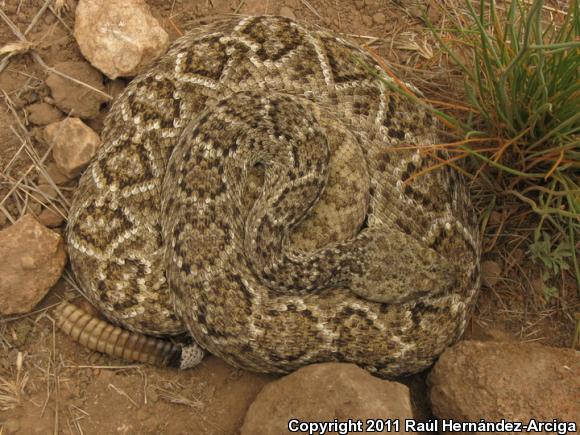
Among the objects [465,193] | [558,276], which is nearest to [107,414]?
[465,193]

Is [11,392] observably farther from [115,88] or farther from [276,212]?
[115,88]

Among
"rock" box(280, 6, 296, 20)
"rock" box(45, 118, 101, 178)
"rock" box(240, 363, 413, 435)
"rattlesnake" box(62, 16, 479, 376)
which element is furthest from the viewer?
"rock" box(280, 6, 296, 20)

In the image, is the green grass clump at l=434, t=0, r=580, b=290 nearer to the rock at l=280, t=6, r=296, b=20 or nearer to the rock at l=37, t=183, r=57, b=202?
the rock at l=280, t=6, r=296, b=20

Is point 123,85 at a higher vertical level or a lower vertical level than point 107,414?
higher

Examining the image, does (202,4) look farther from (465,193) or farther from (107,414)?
(107,414)

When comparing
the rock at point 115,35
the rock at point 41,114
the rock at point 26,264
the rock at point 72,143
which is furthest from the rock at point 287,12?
the rock at point 26,264

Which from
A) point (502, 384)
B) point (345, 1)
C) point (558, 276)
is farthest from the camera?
point (345, 1)

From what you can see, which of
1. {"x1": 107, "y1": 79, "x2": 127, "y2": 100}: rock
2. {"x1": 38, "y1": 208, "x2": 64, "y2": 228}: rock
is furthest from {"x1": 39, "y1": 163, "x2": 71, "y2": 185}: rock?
{"x1": 107, "y1": 79, "x2": 127, "y2": 100}: rock

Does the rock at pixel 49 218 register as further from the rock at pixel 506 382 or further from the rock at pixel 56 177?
the rock at pixel 506 382
